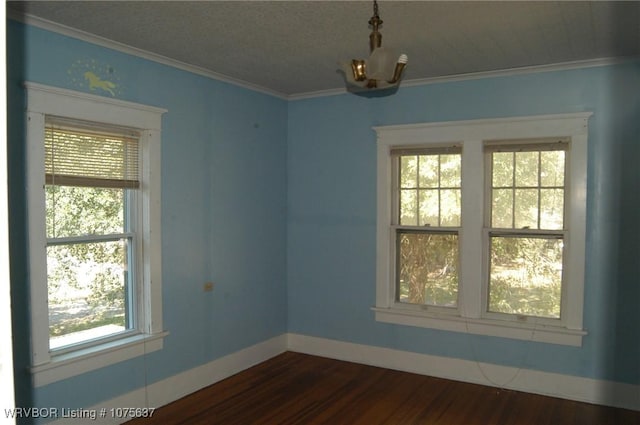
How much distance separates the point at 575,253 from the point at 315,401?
2382 millimetres

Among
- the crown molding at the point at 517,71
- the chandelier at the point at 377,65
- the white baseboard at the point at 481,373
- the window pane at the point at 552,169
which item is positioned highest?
the crown molding at the point at 517,71

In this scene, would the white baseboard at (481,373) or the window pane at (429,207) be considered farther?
the window pane at (429,207)

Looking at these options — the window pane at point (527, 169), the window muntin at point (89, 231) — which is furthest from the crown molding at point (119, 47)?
the window pane at point (527, 169)

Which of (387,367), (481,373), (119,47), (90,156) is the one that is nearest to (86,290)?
(90,156)

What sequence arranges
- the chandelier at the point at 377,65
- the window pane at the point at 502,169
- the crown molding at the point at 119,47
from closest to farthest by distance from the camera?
the chandelier at the point at 377,65, the crown molding at the point at 119,47, the window pane at the point at 502,169

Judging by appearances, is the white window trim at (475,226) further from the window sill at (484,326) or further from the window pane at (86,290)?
the window pane at (86,290)

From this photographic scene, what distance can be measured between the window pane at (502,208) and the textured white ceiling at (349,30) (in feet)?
3.47

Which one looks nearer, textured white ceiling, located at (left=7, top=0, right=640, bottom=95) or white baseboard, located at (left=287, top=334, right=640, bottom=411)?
textured white ceiling, located at (left=7, top=0, right=640, bottom=95)

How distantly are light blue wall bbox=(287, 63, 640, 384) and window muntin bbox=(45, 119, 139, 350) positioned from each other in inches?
76.4

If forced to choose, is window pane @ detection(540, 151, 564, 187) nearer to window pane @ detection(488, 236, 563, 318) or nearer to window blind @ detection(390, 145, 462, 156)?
window pane @ detection(488, 236, 563, 318)

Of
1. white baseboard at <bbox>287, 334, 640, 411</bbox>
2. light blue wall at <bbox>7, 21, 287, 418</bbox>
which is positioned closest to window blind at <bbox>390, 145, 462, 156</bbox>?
light blue wall at <bbox>7, 21, 287, 418</bbox>

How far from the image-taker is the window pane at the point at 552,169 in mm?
3990

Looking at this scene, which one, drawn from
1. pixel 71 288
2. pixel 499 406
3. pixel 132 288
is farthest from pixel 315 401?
pixel 71 288

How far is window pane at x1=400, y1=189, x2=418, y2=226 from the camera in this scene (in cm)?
459
